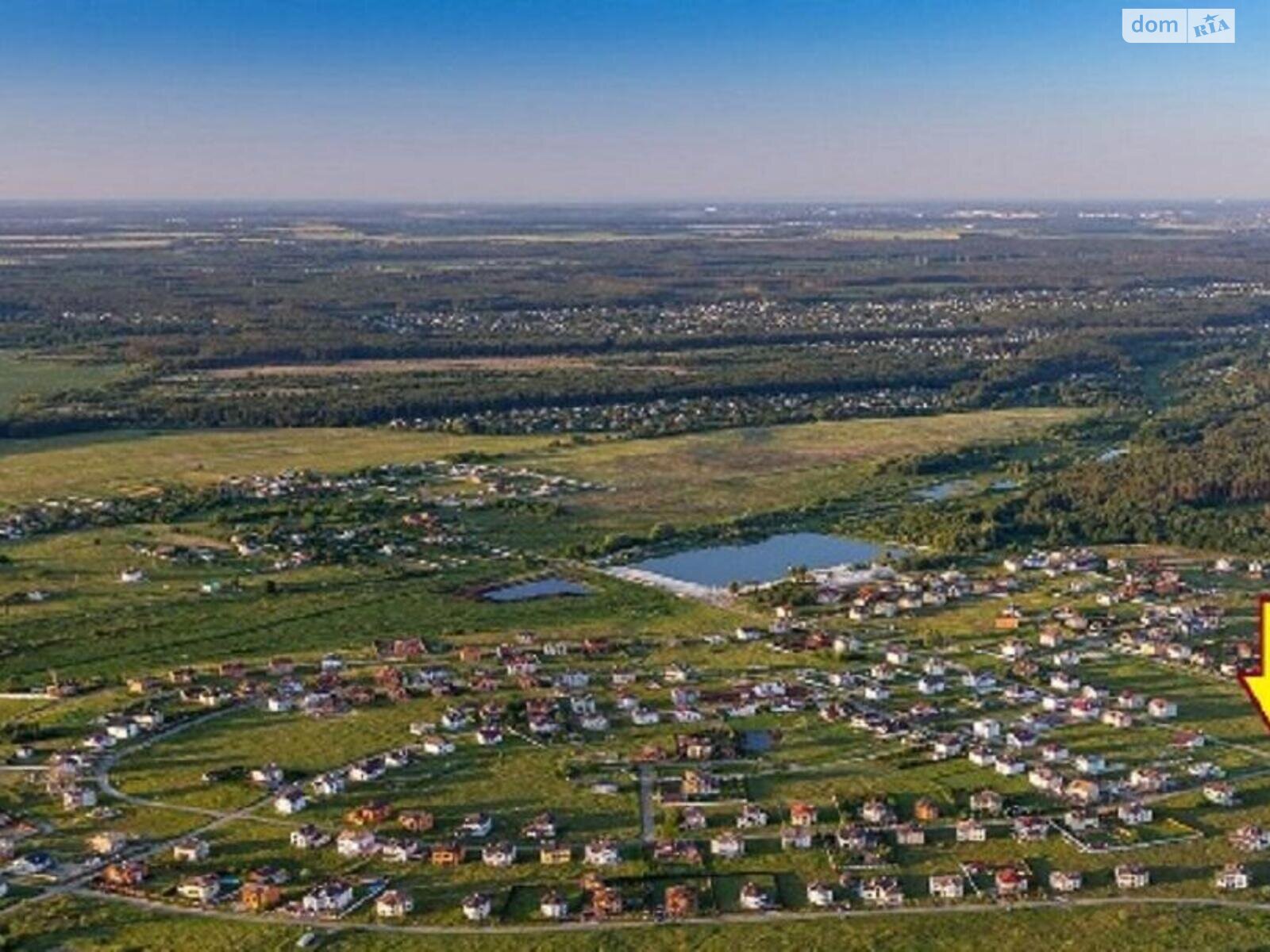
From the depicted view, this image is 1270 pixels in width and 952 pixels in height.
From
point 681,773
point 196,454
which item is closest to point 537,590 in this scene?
point 681,773

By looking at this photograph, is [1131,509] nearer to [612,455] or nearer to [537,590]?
[537,590]

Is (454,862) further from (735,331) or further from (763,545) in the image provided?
(735,331)

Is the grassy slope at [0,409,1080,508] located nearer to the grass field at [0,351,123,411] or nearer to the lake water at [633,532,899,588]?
the lake water at [633,532,899,588]

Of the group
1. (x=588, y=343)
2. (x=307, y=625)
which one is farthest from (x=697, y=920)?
(x=588, y=343)

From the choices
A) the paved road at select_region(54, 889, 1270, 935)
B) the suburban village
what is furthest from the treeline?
the paved road at select_region(54, 889, 1270, 935)

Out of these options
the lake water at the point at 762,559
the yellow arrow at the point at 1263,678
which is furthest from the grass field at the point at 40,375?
the yellow arrow at the point at 1263,678

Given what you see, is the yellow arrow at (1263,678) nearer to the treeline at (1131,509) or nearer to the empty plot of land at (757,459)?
the treeline at (1131,509)
